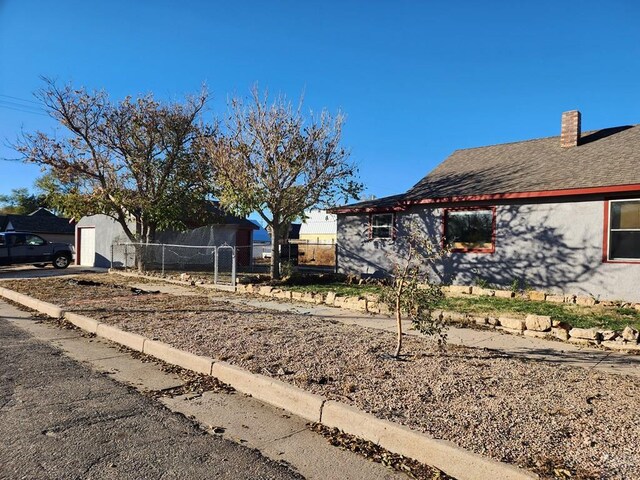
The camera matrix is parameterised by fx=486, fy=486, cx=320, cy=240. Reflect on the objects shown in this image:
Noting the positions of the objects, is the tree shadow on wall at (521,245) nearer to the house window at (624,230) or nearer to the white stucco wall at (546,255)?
the white stucco wall at (546,255)

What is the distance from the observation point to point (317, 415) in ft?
14.5

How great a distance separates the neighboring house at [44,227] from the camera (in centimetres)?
3891

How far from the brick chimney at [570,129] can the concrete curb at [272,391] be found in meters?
13.4

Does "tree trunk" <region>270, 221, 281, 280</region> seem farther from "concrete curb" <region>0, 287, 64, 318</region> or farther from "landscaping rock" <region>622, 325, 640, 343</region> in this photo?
"landscaping rock" <region>622, 325, 640, 343</region>

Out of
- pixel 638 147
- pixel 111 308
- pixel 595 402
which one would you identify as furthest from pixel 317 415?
pixel 638 147

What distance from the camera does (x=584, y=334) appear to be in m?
7.24

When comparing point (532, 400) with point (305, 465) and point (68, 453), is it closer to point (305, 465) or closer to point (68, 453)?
point (305, 465)

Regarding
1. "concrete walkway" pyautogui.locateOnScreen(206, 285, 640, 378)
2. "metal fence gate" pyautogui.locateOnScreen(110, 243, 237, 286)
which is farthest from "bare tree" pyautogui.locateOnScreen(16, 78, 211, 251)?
"concrete walkway" pyautogui.locateOnScreen(206, 285, 640, 378)

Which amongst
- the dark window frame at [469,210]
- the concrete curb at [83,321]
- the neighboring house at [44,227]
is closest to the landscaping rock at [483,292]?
the dark window frame at [469,210]

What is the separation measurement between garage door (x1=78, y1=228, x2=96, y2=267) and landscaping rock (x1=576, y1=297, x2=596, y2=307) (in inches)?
943

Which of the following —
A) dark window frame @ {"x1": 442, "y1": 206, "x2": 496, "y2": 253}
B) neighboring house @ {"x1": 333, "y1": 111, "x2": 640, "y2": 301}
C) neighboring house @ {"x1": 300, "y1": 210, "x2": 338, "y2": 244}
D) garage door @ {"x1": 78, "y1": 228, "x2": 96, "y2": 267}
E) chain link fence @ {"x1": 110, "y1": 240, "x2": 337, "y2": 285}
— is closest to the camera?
neighboring house @ {"x1": 333, "y1": 111, "x2": 640, "y2": 301}

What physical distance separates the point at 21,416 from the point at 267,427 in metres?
2.23

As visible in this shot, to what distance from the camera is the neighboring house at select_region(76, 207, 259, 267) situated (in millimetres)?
24484

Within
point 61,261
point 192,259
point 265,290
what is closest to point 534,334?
point 265,290
